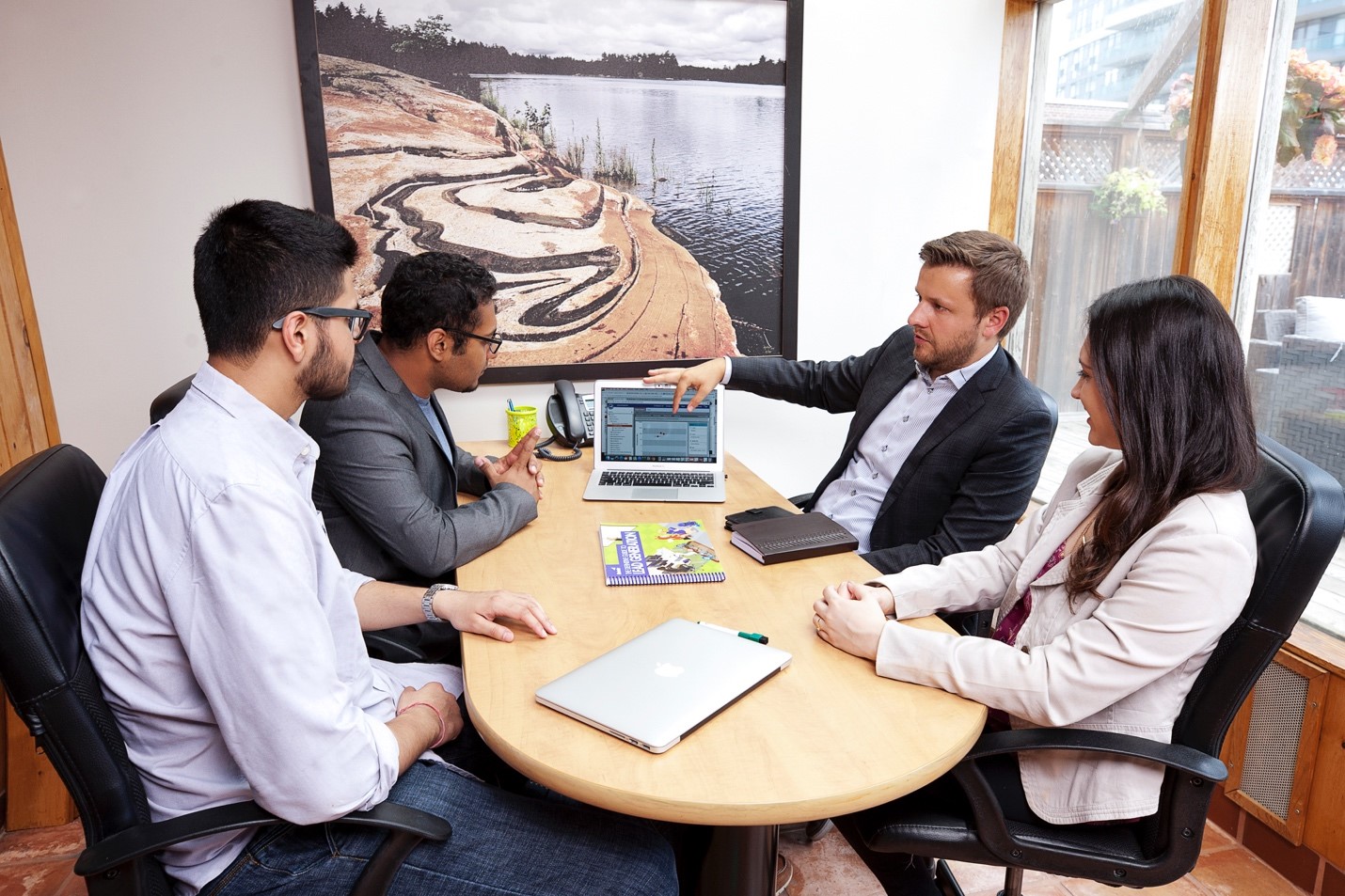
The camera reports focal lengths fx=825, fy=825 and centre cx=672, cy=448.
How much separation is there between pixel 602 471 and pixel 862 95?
5.50 feet

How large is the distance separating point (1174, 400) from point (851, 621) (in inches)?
23.0

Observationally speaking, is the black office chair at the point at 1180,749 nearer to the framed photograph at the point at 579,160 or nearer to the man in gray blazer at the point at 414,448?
the man in gray blazer at the point at 414,448

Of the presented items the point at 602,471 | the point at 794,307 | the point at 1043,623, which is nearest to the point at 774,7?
the point at 794,307

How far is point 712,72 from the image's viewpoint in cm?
280

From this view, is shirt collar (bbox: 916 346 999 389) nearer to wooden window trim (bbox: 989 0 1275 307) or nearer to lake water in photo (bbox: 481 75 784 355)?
wooden window trim (bbox: 989 0 1275 307)

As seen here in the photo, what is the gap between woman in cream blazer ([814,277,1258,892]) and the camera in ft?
3.84

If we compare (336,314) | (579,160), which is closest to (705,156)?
(579,160)

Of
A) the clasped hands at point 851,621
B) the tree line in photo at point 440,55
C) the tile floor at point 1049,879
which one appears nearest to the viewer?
the clasped hands at point 851,621

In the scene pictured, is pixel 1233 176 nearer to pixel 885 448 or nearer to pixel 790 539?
pixel 885 448

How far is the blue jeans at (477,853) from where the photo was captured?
1088mm

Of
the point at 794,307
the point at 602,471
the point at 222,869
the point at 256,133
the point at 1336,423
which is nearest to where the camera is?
the point at 222,869

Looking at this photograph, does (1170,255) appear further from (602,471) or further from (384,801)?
(384,801)

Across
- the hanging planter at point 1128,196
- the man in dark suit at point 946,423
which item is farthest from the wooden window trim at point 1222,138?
the man in dark suit at point 946,423

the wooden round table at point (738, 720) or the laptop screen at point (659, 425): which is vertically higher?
the laptop screen at point (659, 425)
